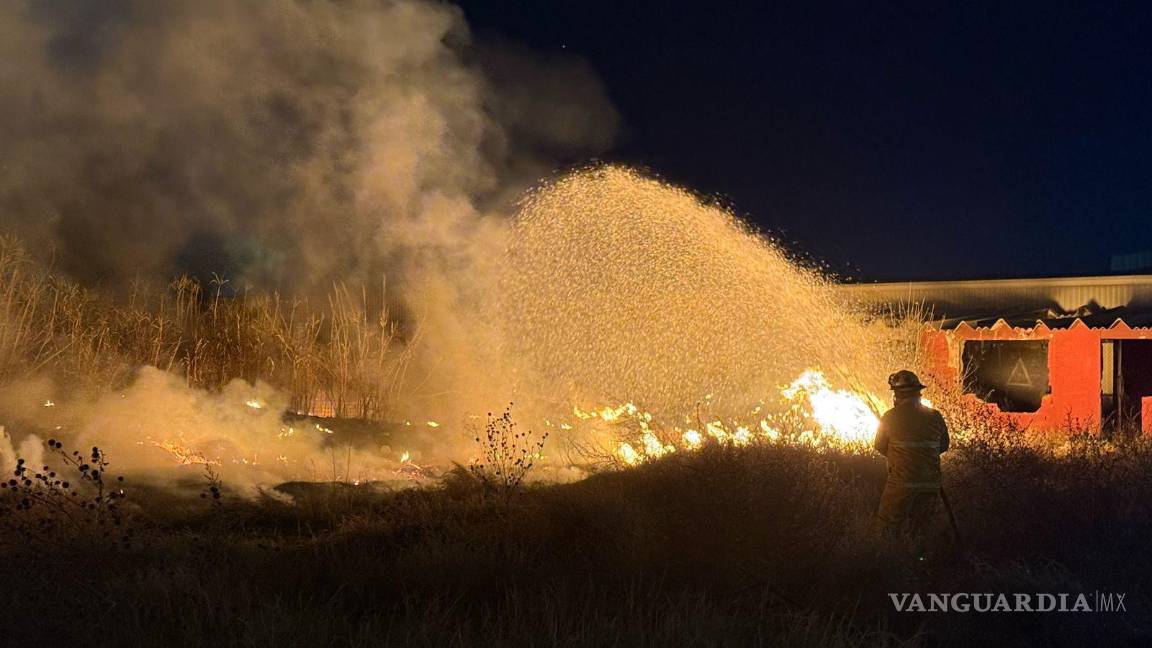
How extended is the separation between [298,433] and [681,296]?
583 centimetres

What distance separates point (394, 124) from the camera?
614 inches

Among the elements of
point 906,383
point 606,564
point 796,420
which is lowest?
point 606,564

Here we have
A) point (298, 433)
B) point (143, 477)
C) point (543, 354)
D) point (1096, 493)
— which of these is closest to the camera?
point (1096, 493)

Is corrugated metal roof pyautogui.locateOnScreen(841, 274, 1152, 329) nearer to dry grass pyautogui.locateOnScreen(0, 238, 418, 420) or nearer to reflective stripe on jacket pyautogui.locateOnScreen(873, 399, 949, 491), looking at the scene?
dry grass pyautogui.locateOnScreen(0, 238, 418, 420)

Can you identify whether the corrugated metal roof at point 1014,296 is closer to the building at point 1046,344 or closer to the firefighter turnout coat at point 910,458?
the building at point 1046,344

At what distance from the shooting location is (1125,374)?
856 inches

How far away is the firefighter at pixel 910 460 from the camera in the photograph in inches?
331

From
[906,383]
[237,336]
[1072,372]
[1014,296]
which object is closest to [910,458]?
[906,383]

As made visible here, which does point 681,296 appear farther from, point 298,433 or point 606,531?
point 606,531

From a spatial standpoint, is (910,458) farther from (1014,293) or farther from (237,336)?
(1014,293)

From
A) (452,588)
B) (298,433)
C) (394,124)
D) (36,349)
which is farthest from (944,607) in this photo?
(36,349)

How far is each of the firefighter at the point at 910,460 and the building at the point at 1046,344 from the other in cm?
761

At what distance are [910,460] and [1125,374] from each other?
16042mm

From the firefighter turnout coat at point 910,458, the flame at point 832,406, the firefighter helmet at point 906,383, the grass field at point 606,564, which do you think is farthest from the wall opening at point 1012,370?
the firefighter turnout coat at point 910,458
